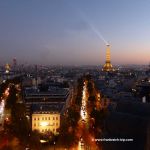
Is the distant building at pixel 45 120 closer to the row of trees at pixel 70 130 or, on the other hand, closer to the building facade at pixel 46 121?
the building facade at pixel 46 121

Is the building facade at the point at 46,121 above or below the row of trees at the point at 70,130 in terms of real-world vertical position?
below

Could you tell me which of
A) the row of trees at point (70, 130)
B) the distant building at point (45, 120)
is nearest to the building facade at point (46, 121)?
the distant building at point (45, 120)

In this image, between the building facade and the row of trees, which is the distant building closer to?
the building facade

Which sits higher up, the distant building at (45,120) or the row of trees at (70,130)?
the row of trees at (70,130)

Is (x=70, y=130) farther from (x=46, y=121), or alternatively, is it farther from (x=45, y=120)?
(x=45, y=120)

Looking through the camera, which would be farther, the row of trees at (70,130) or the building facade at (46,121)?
the building facade at (46,121)

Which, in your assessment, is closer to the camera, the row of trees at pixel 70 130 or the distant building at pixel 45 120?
the row of trees at pixel 70 130

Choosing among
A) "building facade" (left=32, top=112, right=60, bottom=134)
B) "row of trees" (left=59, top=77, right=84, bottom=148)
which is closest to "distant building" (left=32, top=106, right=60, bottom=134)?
"building facade" (left=32, top=112, right=60, bottom=134)

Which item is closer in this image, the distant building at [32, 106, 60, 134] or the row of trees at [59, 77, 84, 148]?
the row of trees at [59, 77, 84, 148]

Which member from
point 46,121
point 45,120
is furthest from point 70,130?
point 45,120

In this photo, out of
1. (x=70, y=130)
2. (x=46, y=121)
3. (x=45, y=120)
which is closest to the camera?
(x=70, y=130)

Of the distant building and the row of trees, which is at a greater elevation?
the row of trees

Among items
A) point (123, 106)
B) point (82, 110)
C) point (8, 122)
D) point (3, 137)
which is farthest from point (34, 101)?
point (123, 106)
